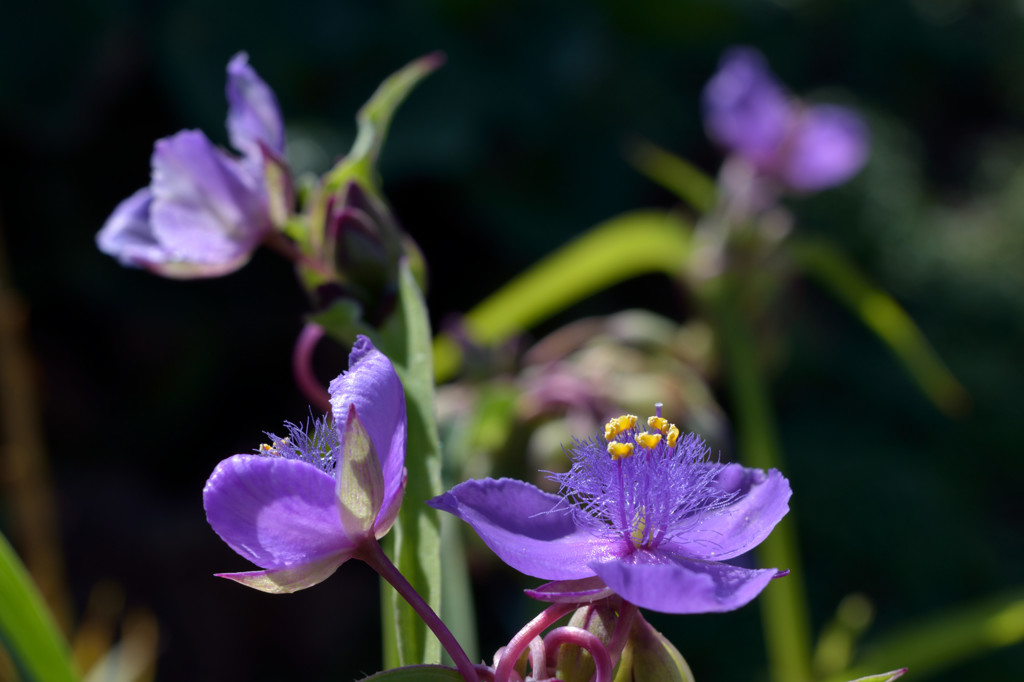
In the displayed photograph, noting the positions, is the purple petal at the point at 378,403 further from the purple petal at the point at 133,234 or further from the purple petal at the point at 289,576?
the purple petal at the point at 133,234

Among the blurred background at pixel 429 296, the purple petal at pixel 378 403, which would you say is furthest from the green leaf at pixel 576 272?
the blurred background at pixel 429 296

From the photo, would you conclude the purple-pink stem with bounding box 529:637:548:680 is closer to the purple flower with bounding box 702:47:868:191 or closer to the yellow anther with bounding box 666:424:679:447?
the yellow anther with bounding box 666:424:679:447

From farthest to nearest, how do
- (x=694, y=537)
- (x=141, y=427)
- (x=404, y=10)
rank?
(x=404, y=10) < (x=141, y=427) < (x=694, y=537)

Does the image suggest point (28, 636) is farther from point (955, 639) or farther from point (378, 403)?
point (955, 639)

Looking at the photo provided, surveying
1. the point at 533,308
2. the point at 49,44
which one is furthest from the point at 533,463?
the point at 49,44

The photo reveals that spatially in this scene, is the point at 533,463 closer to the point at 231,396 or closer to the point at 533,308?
the point at 533,308
